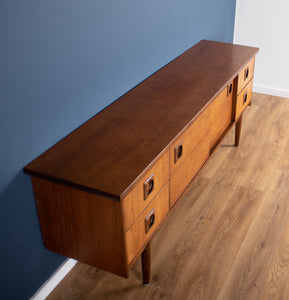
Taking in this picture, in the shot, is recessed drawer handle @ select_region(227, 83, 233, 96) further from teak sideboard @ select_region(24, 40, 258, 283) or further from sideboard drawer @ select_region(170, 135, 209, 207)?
sideboard drawer @ select_region(170, 135, 209, 207)

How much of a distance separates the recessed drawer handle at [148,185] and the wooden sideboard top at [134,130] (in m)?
0.07

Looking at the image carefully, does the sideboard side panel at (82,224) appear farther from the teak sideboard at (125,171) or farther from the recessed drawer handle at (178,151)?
the recessed drawer handle at (178,151)

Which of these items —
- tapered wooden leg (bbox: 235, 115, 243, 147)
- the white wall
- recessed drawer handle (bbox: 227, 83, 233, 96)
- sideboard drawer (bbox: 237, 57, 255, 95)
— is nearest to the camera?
recessed drawer handle (bbox: 227, 83, 233, 96)

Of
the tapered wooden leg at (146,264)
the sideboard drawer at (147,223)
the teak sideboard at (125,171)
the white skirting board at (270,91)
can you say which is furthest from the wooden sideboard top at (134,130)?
the white skirting board at (270,91)

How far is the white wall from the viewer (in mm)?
3131

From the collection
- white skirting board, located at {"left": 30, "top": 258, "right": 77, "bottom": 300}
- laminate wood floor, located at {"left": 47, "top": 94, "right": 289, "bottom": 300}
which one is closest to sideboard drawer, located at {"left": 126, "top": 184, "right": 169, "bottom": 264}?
laminate wood floor, located at {"left": 47, "top": 94, "right": 289, "bottom": 300}

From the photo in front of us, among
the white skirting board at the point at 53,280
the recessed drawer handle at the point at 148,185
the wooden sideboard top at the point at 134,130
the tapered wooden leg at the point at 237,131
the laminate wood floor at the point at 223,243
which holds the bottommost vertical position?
the laminate wood floor at the point at 223,243

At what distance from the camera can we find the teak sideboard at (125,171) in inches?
53.9

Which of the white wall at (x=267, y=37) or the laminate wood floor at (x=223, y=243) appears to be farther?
the white wall at (x=267, y=37)

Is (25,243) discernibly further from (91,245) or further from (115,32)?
(115,32)

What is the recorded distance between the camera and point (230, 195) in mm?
2273

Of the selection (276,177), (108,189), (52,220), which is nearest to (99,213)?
(108,189)

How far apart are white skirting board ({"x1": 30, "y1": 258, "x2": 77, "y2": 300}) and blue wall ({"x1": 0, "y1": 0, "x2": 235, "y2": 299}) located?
1.0 inches

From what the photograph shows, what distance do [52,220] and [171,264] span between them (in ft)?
2.05
